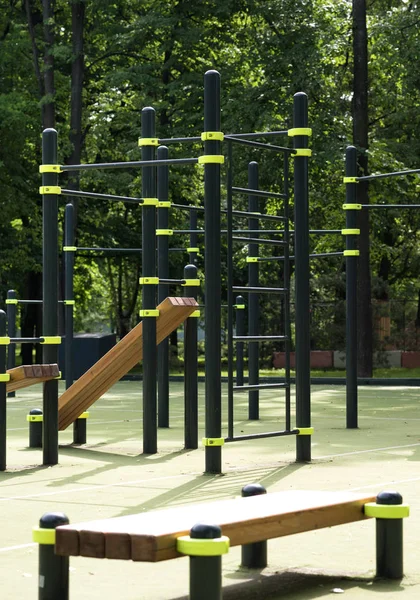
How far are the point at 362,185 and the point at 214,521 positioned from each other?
2288 cm

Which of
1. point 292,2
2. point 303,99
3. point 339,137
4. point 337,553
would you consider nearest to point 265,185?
point 339,137

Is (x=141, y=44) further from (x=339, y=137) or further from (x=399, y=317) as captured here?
(x=399, y=317)

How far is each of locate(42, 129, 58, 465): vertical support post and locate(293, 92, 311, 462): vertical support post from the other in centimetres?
223

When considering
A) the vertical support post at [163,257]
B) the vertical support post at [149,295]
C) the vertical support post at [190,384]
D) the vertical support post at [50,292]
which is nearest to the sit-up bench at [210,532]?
the vertical support post at [50,292]

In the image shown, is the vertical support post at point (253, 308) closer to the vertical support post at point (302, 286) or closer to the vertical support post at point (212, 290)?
the vertical support post at point (302, 286)

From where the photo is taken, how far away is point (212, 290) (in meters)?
10.6

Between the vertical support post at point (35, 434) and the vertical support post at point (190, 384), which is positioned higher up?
the vertical support post at point (190, 384)

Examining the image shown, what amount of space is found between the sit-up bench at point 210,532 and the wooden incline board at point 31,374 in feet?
16.0

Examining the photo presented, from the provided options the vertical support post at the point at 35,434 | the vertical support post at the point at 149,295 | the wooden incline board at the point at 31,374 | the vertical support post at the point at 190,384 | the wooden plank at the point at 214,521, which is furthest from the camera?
the vertical support post at the point at 35,434

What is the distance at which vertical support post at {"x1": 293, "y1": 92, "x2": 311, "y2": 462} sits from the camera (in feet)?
38.0

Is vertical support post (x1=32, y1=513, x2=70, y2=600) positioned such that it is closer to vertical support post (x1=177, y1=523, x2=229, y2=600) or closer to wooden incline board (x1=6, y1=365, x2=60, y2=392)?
vertical support post (x1=177, y1=523, x2=229, y2=600)

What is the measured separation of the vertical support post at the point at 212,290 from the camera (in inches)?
417

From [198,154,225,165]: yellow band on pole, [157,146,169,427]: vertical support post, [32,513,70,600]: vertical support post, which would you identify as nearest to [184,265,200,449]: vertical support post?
[157,146,169,427]: vertical support post

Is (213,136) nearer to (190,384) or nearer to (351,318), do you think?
(190,384)
